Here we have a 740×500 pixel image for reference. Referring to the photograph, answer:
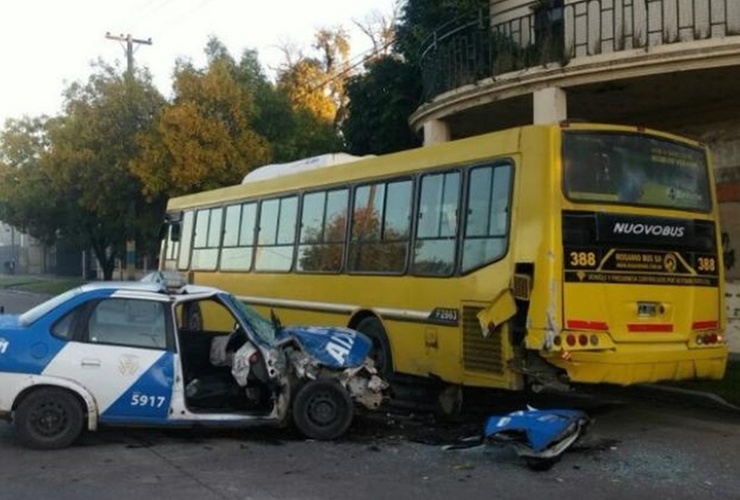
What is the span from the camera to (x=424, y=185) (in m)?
9.62

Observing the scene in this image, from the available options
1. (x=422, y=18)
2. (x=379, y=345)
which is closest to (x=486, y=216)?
(x=379, y=345)

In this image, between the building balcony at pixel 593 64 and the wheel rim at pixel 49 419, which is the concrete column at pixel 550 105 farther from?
the wheel rim at pixel 49 419

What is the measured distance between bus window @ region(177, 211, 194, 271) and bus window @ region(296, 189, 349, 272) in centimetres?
454

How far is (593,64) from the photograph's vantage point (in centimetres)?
1273

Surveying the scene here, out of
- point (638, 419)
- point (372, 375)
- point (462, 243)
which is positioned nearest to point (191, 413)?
point (372, 375)

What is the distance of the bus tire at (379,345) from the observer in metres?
9.86

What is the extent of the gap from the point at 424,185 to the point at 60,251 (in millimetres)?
57917

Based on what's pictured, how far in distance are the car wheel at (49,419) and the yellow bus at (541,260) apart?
362 centimetres

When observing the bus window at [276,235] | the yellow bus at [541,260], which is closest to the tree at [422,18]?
the bus window at [276,235]

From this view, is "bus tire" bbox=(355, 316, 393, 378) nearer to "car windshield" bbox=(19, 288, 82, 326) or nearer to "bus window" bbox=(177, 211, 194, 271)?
"car windshield" bbox=(19, 288, 82, 326)

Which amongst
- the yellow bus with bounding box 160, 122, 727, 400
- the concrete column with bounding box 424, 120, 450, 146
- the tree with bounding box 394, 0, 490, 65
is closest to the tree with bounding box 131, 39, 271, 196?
the tree with bounding box 394, 0, 490, 65

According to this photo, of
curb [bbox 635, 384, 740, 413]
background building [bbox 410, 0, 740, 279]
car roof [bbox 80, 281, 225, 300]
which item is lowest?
curb [bbox 635, 384, 740, 413]

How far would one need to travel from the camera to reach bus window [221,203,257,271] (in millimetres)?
13445

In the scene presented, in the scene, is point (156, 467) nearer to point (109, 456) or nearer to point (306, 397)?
point (109, 456)
